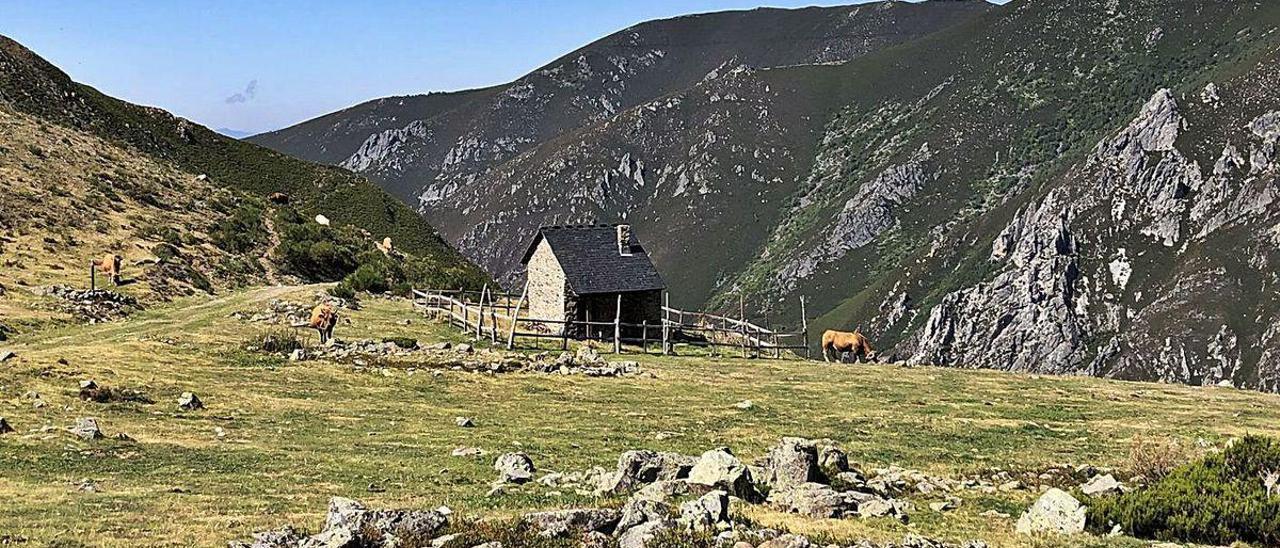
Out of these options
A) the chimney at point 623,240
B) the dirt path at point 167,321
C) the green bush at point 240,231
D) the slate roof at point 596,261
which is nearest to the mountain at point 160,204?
the green bush at point 240,231

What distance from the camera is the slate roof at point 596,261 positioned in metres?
54.2

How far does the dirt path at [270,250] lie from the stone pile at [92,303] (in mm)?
14545

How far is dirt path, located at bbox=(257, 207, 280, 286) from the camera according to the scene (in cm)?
6912

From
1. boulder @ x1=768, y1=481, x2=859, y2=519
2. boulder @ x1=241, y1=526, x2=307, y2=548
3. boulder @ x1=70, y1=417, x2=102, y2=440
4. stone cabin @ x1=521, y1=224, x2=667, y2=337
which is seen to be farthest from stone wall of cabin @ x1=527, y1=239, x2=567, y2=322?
boulder @ x1=241, y1=526, x2=307, y2=548

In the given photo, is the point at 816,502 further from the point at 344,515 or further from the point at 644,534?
the point at 344,515

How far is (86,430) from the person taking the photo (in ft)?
79.3

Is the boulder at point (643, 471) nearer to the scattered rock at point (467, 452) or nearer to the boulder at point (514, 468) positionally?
the boulder at point (514, 468)

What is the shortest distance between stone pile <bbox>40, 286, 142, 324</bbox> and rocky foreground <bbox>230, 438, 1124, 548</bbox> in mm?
35959

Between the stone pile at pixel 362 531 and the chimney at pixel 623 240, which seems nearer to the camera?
the stone pile at pixel 362 531

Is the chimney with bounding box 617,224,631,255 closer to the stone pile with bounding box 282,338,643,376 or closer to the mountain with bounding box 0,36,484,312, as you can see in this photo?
the stone pile with bounding box 282,338,643,376

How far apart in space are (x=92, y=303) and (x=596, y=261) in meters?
24.9

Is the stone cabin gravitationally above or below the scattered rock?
above

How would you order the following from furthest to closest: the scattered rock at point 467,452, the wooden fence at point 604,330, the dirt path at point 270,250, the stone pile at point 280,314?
the dirt path at point 270,250 → the wooden fence at point 604,330 → the stone pile at point 280,314 → the scattered rock at point 467,452

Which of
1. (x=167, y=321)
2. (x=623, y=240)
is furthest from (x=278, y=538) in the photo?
(x=623, y=240)
